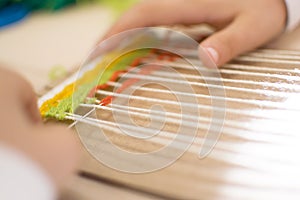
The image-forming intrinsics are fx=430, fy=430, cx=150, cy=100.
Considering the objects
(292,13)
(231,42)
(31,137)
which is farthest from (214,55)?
(31,137)

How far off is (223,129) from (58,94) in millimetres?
191

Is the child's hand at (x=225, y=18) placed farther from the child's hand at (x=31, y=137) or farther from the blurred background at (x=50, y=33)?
the child's hand at (x=31, y=137)

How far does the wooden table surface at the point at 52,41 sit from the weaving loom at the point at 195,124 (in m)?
0.07

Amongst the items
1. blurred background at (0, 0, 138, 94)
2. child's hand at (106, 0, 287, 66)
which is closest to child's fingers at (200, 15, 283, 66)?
child's hand at (106, 0, 287, 66)

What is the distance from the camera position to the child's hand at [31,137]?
23 cm

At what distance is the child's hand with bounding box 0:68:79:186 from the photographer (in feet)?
0.76

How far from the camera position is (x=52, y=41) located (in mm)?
673

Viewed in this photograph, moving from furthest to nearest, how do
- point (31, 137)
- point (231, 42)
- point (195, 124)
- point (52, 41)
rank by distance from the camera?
point (52, 41), point (231, 42), point (195, 124), point (31, 137)

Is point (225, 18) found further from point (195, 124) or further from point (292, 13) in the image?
point (195, 124)

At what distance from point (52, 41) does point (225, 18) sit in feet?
0.92

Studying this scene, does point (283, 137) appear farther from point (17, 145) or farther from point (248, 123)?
point (17, 145)

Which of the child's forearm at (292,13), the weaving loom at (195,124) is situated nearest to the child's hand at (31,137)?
the weaving loom at (195,124)

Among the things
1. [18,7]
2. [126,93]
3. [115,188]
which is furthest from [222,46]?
[18,7]

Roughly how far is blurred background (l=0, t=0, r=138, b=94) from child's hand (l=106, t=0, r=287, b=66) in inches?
3.4
